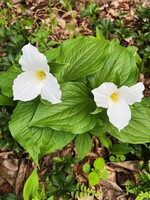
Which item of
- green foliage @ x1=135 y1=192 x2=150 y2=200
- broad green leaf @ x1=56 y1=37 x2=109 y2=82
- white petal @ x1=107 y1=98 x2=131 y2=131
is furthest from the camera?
green foliage @ x1=135 y1=192 x2=150 y2=200

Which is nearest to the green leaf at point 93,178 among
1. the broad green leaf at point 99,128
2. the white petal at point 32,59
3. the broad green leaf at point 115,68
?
the broad green leaf at point 99,128

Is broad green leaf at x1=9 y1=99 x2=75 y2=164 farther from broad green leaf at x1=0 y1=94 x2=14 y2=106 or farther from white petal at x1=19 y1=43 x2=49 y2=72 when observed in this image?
white petal at x1=19 y1=43 x2=49 y2=72

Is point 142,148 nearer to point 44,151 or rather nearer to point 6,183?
point 44,151

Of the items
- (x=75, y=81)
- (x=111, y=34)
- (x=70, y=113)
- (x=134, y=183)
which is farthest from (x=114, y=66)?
(x=111, y=34)

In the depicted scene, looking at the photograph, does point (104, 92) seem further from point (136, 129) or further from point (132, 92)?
point (136, 129)

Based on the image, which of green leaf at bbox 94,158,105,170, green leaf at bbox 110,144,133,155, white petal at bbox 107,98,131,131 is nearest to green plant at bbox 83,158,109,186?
green leaf at bbox 94,158,105,170

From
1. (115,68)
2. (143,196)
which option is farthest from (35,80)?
(143,196)

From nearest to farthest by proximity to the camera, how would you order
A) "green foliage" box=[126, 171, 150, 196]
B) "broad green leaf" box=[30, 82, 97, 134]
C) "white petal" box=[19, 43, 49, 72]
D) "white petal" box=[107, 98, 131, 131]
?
"white petal" box=[19, 43, 49, 72], "white petal" box=[107, 98, 131, 131], "broad green leaf" box=[30, 82, 97, 134], "green foliage" box=[126, 171, 150, 196]
